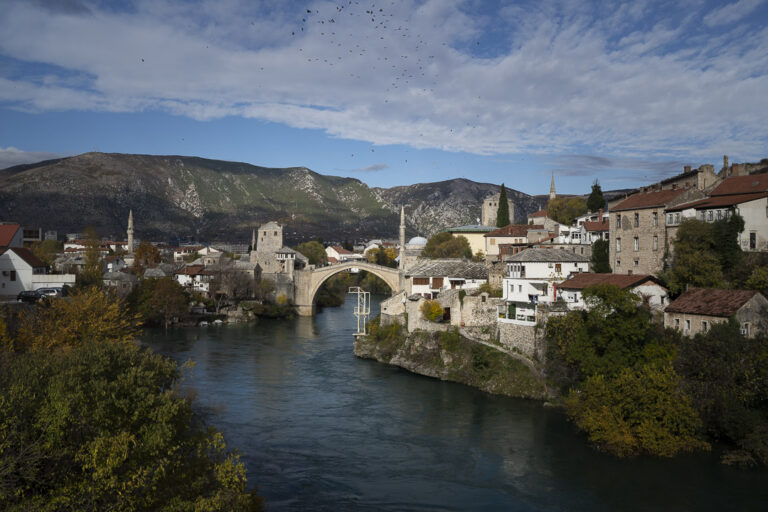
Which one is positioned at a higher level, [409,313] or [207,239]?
[207,239]

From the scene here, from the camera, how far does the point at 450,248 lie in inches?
1896

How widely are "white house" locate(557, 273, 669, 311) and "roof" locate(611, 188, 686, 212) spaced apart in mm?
3734

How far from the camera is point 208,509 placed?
30.9 ft

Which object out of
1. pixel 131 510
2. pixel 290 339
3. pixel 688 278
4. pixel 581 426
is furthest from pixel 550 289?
pixel 131 510

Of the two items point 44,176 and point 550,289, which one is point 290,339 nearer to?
point 550,289

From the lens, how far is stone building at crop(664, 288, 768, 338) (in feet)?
60.3

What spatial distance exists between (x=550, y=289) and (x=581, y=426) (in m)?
9.87

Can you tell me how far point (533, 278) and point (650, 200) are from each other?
621cm

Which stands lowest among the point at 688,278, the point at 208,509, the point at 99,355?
the point at 208,509

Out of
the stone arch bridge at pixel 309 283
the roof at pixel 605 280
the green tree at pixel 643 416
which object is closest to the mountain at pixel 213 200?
the stone arch bridge at pixel 309 283

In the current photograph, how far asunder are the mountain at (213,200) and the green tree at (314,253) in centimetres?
3509

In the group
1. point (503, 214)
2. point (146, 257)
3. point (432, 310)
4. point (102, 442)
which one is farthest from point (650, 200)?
point (146, 257)

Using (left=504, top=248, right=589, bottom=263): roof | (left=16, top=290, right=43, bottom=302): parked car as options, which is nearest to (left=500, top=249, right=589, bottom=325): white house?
(left=504, top=248, right=589, bottom=263): roof

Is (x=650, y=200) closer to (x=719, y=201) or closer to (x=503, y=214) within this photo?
(x=719, y=201)
